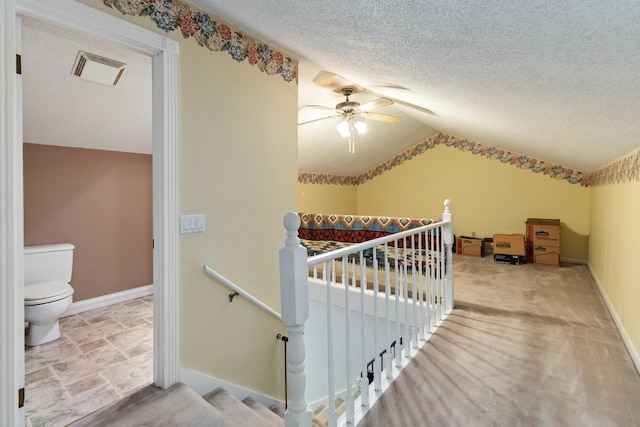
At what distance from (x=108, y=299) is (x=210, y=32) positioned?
112 inches

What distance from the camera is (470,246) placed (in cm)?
557

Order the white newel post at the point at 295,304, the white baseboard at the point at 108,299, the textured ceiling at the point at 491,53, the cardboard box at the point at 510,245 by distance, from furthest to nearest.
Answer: the cardboard box at the point at 510,245 → the white baseboard at the point at 108,299 → the white newel post at the point at 295,304 → the textured ceiling at the point at 491,53

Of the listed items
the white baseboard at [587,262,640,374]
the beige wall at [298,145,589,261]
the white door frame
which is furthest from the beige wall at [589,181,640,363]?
the white door frame

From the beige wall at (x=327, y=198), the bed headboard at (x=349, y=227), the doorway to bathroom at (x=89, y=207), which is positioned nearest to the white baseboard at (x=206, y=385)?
the doorway to bathroom at (x=89, y=207)

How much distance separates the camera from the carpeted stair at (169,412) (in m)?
1.59

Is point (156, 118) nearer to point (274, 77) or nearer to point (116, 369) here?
point (274, 77)

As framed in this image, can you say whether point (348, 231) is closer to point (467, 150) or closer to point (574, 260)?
point (467, 150)

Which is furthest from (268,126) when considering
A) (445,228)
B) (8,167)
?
(445,228)

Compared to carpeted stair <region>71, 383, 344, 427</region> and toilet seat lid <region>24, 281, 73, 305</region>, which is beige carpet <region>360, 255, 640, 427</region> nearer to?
carpeted stair <region>71, 383, 344, 427</region>

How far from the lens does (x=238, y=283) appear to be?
2.21 metres

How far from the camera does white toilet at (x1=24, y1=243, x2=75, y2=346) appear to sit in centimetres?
241

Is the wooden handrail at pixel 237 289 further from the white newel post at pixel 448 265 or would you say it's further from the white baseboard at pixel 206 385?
the white newel post at pixel 448 265

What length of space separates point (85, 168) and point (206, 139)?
6.38 ft

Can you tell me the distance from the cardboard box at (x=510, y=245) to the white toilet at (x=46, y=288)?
17.6 ft
